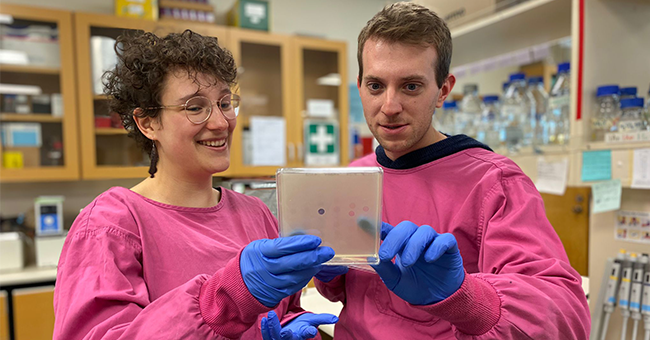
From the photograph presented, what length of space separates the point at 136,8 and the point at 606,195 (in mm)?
2711

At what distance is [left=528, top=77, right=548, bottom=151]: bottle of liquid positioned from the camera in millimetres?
1890

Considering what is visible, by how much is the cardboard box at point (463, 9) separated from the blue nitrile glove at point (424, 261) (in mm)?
1564

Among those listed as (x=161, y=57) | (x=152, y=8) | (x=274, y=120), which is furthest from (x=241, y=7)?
(x=161, y=57)

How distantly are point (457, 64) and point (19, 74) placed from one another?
263cm

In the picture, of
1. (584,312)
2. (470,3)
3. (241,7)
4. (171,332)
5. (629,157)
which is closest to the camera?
(171,332)

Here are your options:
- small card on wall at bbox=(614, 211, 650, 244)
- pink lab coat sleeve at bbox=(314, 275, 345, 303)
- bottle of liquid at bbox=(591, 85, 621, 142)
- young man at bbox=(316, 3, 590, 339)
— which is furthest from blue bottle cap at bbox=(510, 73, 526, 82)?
pink lab coat sleeve at bbox=(314, 275, 345, 303)

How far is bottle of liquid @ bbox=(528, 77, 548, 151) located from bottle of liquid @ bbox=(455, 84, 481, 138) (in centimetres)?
27

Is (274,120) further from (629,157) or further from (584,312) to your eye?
(584,312)

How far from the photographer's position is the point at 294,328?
85cm

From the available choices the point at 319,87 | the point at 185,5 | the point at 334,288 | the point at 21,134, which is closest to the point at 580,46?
the point at 334,288

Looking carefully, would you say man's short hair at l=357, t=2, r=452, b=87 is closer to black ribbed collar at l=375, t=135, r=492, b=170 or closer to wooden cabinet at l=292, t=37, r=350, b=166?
black ribbed collar at l=375, t=135, r=492, b=170

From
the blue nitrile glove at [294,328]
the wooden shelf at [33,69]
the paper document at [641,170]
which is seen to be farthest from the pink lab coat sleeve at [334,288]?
the wooden shelf at [33,69]

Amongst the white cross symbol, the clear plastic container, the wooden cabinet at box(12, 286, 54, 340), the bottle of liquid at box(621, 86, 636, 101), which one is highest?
the bottle of liquid at box(621, 86, 636, 101)

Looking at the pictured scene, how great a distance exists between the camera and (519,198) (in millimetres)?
834
